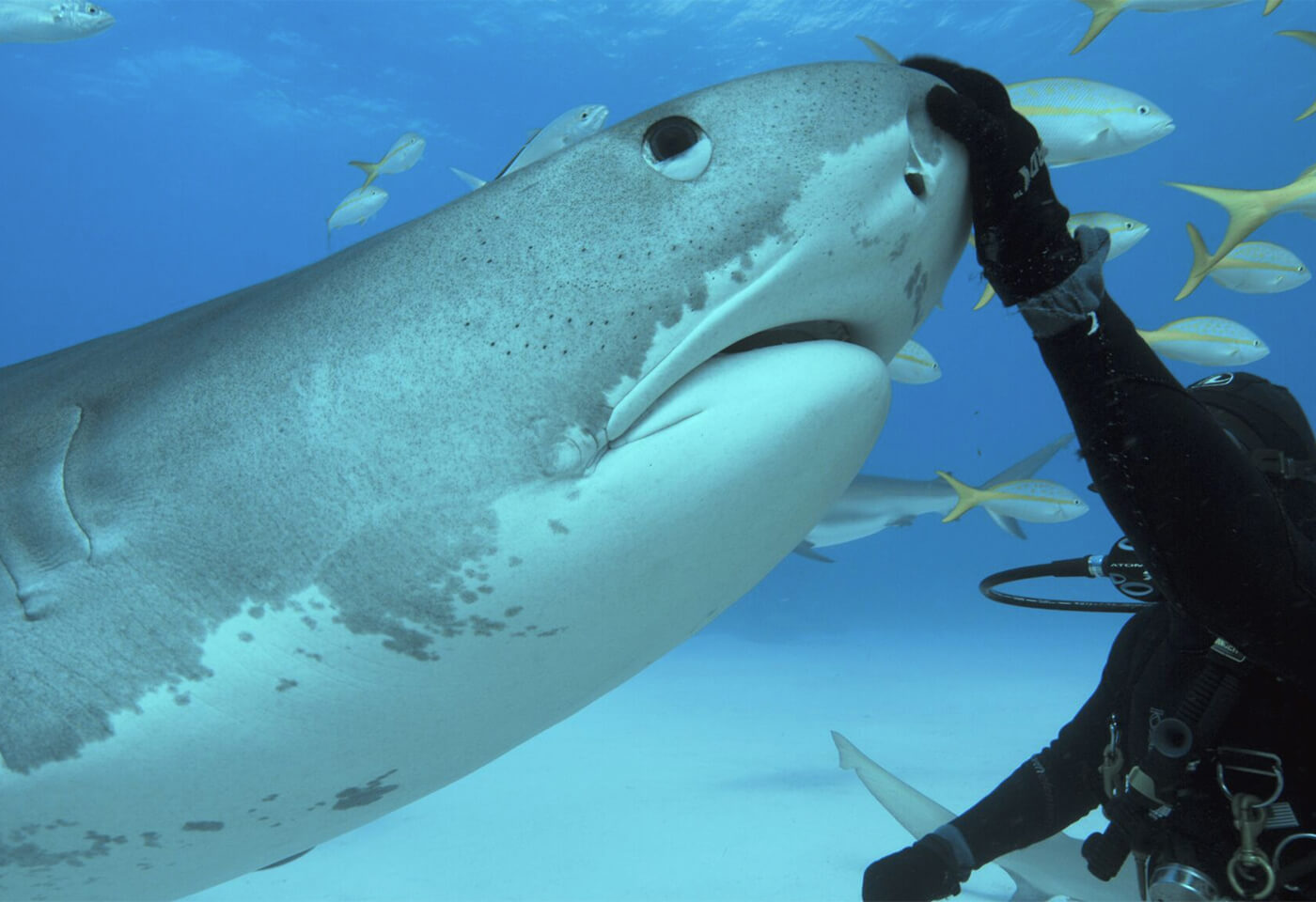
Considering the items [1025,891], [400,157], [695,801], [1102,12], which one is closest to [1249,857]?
[1025,891]

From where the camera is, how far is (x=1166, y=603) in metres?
1.91

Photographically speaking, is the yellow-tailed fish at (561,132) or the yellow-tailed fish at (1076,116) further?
the yellow-tailed fish at (561,132)

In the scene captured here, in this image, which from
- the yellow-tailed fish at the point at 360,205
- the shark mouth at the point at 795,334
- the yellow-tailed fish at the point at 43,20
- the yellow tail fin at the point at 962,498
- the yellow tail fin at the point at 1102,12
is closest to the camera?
the shark mouth at the point at 795,334

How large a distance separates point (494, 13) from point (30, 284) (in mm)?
73936

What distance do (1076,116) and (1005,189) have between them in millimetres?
3554

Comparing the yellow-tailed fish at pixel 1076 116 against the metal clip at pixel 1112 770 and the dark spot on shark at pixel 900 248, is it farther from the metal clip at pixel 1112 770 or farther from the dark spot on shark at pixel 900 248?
the dark spot on shark at pixel 900 248

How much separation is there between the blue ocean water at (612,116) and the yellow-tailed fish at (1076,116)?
11.6ft

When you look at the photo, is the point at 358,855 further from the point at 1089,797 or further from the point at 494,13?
the point at 494,13

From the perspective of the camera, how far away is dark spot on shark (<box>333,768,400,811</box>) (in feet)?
4.50

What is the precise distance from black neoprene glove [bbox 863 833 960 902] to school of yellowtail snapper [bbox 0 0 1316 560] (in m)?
2.02

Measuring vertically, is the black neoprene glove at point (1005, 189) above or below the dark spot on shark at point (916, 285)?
above

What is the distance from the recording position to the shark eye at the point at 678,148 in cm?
109

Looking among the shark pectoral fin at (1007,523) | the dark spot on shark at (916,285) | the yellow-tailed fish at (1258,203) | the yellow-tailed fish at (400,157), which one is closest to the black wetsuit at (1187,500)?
the dark spot on shark at (916,285)

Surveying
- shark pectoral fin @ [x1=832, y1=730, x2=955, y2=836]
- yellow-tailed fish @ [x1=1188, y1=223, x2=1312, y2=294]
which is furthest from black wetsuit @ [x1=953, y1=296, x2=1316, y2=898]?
yellow-tailed fish @ [x1=1188, y1=223, x2=1312, y2=294]
